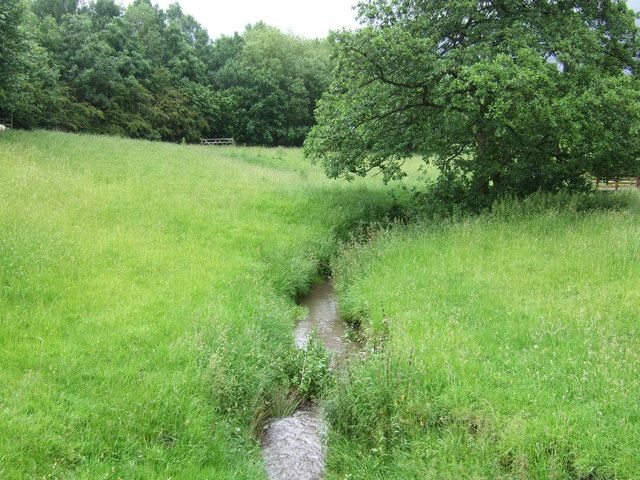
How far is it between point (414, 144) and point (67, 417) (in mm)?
14925

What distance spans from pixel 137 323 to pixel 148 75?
53.1m

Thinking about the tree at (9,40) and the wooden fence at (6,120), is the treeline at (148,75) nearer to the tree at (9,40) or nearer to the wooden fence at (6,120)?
the tree at (9,40)

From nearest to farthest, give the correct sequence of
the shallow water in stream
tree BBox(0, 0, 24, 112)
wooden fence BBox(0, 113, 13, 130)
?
the shallow water in stream < tree BBox(0, 0, 24, 112) < wooden fence BBox(0, 113, 13, 130)

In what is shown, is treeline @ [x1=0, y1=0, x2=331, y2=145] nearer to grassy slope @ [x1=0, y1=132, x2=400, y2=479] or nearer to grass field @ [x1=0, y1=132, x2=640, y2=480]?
grassy slope @ [x1=0, y1=132, x2=400, y2=479]

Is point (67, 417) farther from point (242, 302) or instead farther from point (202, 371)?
point (242, 302)

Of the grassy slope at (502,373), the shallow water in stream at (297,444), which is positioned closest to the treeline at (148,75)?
the grassy slope at (502,373)

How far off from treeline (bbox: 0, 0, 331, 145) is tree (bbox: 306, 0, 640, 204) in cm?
1647

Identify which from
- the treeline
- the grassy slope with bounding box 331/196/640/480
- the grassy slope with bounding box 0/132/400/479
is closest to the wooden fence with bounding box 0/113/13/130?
the treeline

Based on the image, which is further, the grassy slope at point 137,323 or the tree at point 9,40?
the tree at point 9,40

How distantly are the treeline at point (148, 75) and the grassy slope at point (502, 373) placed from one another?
23.0 meters

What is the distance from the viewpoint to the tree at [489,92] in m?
13.5

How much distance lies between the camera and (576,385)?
5773 millimetres

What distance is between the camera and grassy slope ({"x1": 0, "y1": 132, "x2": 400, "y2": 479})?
509cm

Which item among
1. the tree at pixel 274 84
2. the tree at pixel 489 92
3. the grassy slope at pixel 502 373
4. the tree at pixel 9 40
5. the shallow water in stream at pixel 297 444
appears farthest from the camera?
the tree at pixel 274 84
